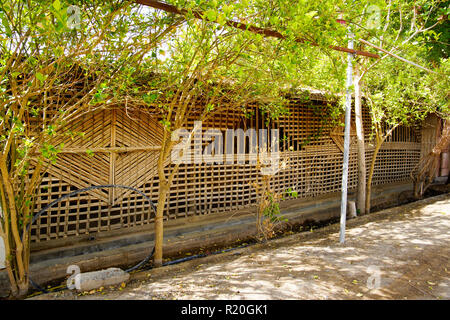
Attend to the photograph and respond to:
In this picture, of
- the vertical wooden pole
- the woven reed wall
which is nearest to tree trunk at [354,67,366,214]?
the woven reed wall

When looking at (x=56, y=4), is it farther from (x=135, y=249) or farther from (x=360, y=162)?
(x=360, y=162)

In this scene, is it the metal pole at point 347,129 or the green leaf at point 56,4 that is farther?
the metal pole at point 347,129

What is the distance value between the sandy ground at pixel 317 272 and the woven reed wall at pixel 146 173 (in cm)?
135

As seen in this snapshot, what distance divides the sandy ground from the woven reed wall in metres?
1.35

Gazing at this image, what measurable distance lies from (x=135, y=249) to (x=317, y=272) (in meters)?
2.82

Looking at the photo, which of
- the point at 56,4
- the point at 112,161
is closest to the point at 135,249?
the point at 112,161

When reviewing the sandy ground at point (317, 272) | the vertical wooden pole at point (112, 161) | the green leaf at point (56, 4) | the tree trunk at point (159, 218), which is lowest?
the sandy ground at point (317, 272)

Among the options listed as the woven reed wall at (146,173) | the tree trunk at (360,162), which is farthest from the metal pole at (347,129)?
the tree trunk at (360,162)

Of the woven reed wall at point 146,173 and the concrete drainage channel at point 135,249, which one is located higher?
the woven reed wall at point 146,173

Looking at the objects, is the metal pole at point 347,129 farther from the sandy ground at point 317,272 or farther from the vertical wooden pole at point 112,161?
the vertical wooden pole at point 112,161

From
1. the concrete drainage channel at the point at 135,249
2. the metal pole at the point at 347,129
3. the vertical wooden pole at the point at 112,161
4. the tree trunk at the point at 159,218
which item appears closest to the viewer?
the concrete drainage channel at the point at 135,249

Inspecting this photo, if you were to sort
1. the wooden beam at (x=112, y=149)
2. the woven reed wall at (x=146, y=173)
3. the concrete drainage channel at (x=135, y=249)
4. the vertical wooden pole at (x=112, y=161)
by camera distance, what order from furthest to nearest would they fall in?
the vertical wooden pole at (x=112, y=161) < the woven reed wall at (x=146, y=173) < the wooden beam at (x=112, y=149) < the concrete drainage channel at (x=135, y=249)

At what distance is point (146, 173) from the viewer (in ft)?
17.3

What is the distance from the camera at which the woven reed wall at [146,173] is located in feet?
14.9
